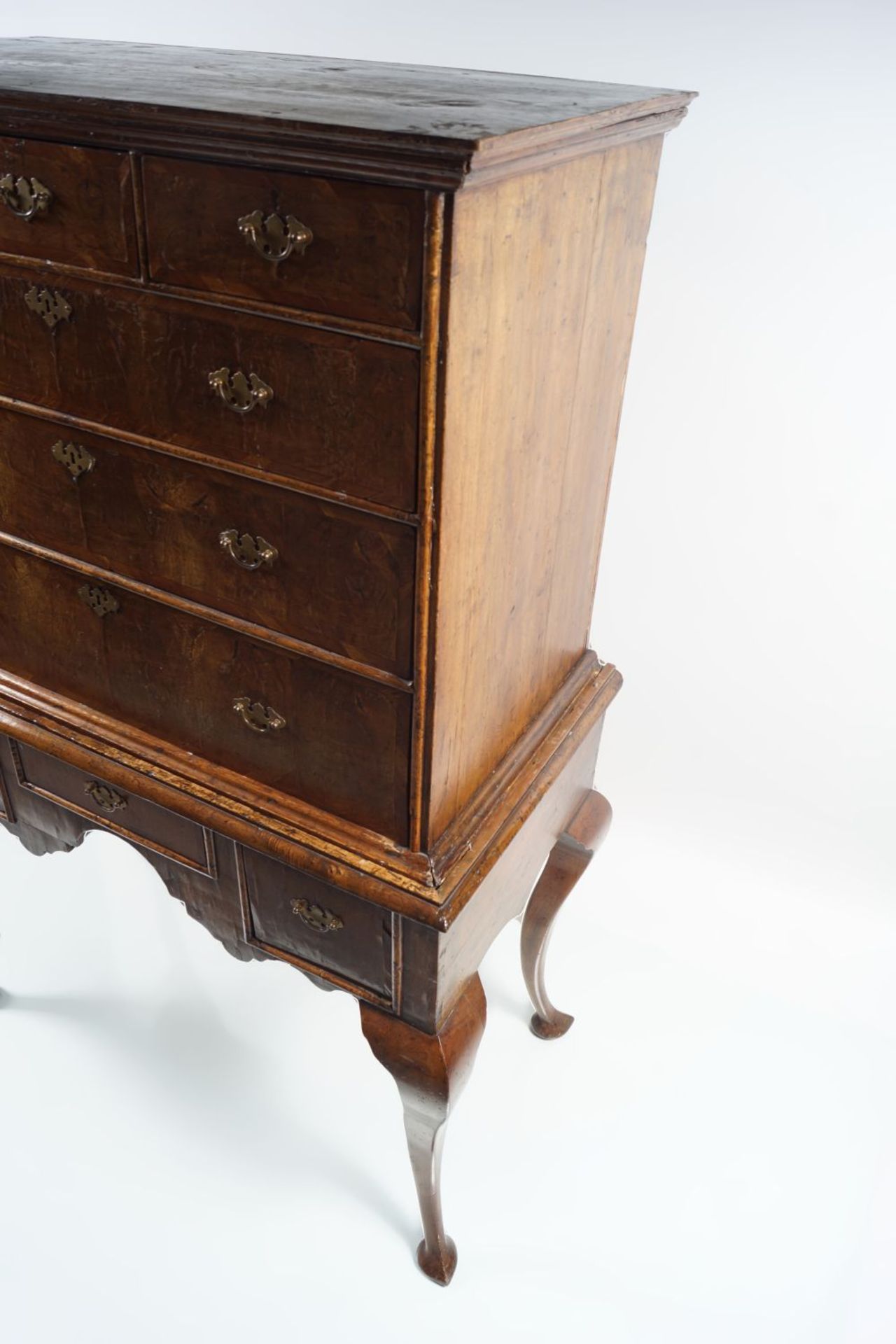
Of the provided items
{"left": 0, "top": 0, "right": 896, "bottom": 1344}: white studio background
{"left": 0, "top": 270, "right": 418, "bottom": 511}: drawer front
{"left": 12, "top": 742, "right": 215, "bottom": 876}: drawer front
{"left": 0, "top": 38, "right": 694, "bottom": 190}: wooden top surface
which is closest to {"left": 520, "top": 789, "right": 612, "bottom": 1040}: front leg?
{"left": 0, "top": 0, "right": 896, "bottom": 1344}: white studio background

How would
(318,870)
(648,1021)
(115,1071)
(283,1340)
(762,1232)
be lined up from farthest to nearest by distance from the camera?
(648,1021), (115,1071), (762,1232), (283,1340), (318,870)

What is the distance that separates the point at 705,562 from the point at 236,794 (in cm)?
108

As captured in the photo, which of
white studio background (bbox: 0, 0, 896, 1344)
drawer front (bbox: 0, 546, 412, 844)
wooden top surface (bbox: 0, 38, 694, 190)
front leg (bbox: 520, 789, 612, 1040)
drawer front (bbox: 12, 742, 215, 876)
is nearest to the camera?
wooden top surface (bbox: 0, 38, 694, 190)

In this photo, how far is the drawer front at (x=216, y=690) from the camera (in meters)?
1.30

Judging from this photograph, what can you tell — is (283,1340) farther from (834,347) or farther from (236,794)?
(834,347)

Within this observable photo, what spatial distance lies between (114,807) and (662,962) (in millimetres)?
1150

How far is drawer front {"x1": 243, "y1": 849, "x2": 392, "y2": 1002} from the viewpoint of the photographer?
1402mm

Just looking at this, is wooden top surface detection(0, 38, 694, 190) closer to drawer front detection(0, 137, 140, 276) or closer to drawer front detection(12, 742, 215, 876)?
drawer front detection(0, 137, 140, 276)

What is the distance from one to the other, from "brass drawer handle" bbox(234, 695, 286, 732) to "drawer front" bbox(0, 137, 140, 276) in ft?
1.64

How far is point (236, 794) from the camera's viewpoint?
4.68ft

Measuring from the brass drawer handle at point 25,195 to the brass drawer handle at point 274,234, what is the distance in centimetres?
26

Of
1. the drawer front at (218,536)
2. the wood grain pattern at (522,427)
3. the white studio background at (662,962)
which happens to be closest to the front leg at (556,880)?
the white studio background at (662,962)

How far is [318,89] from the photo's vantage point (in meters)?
1.22

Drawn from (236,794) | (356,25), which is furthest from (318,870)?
(356,25)
